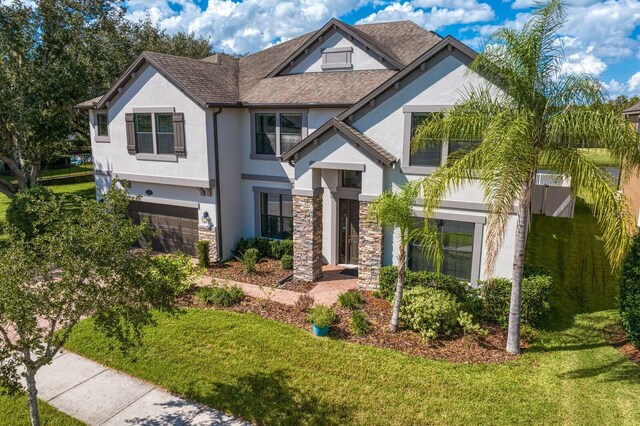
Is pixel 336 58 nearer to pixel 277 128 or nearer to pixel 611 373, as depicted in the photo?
pixel 277 128

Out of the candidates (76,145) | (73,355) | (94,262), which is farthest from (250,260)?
(76,145)

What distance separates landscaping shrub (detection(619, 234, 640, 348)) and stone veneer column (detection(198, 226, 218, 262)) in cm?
1404

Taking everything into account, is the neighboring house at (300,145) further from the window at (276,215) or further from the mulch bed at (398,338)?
the mulch bed at (398,338)

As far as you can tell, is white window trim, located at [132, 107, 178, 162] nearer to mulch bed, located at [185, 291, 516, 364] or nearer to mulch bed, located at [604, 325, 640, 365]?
mulch bed, located at [185, 291, 516, 364]

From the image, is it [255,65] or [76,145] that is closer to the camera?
[255,65]

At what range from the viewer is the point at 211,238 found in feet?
59.4

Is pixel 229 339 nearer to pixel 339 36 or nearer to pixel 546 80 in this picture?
pixel 546 80

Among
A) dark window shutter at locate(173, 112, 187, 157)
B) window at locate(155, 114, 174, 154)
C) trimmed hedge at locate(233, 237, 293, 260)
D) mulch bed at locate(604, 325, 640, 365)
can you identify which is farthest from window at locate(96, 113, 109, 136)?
mulch bed at locate(604, 325, 640, 365)

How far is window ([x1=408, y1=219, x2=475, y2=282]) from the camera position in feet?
44.9

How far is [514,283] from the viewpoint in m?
10.5

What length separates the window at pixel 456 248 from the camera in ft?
44.9

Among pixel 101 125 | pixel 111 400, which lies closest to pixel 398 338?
pixel 111 400

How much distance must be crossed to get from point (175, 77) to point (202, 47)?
3032 cm

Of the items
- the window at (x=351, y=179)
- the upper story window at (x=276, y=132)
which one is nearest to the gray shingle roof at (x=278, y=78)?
the upper story window at (x=276, y=132)
